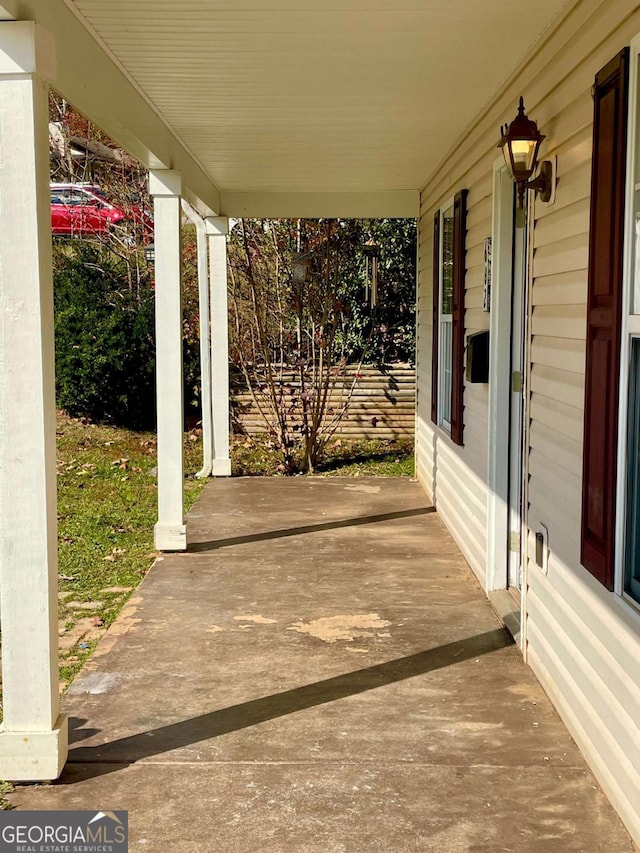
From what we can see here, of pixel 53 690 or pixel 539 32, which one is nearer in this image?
pixel 53 690

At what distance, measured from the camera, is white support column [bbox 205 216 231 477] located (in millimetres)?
9586

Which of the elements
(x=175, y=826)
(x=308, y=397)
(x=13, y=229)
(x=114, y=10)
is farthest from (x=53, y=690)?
(x=308, y=397)

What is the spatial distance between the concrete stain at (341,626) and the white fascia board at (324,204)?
16.8ft

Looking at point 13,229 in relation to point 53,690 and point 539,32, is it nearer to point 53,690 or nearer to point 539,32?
point 53,690

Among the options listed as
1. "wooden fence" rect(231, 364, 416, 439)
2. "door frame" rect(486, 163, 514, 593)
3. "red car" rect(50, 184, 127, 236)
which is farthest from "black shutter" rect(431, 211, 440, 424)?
"red car" rect(50, 184, 127, 236)

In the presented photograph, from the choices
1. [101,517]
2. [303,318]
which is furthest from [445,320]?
[303,318]

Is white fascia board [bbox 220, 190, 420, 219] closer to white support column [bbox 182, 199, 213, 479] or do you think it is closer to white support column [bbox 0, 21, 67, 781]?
white support column [bbox 182, 199, 213, 479]

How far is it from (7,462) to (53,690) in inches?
32.2

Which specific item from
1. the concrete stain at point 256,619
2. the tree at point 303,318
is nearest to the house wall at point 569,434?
the concrete stain at point 256,619

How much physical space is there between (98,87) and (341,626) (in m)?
2.88

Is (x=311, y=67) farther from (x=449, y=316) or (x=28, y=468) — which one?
(x=449, y=316)

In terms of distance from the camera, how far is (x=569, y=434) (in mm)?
3760

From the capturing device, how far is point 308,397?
10.9 meters

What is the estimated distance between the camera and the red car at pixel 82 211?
13.2 metres
